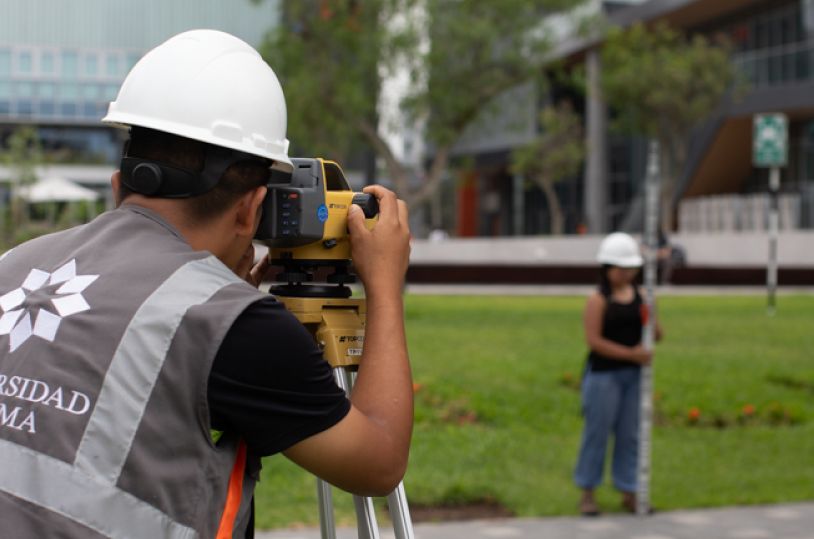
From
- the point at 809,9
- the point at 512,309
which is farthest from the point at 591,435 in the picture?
the point at 809,9

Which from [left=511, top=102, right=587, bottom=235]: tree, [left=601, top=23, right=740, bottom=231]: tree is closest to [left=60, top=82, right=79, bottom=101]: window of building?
[left=511, top=102, right=587, bottom=235]: tree

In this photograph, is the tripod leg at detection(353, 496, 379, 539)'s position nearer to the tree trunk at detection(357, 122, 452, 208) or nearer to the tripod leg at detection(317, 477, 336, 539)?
the tripod leg at detection(317, 477, 336, 539)

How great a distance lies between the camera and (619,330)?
5.78 meters

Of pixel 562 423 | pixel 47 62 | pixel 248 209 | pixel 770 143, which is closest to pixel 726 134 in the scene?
pixel 770 143

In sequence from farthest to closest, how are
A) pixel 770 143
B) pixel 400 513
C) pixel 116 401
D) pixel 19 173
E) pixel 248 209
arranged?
pixel 19 173 < pixel 770 143 < pixel 400 513 < pixel 248 209 < pixel 116 401

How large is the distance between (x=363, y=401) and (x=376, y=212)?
1.42 feet

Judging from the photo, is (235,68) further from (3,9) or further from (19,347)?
(3,9)

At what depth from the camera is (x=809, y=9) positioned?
108ft

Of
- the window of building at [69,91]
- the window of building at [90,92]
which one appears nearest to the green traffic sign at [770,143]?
the window of building at [90,92]

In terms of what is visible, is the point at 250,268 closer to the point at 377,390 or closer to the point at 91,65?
the point at 377,390

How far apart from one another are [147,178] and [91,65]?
57727 mm

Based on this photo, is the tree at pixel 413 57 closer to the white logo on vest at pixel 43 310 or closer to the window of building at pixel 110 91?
the white logo on vest at pixel 43 310

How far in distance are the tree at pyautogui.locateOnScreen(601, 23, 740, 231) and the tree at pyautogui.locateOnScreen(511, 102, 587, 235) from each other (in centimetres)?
768

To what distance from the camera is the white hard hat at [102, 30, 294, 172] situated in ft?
5.09
